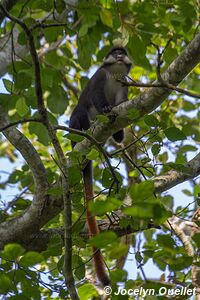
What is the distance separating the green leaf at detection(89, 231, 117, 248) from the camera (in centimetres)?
202

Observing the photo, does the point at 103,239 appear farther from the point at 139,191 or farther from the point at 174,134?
the point at 174,134

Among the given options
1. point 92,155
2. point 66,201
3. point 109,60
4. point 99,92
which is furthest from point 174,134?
point 109,60

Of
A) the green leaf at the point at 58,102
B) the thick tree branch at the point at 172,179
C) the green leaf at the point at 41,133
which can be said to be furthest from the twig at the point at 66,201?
the green leaf at the point at 58,102

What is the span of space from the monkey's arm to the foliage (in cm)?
15

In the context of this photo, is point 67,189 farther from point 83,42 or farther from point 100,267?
point 83,42

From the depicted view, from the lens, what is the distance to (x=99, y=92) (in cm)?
568

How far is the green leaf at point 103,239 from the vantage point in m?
2.02

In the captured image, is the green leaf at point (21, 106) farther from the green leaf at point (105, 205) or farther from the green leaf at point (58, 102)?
the green leaf at point (105, 205)

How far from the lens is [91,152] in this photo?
116 inches

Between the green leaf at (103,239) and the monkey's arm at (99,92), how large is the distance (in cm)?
337

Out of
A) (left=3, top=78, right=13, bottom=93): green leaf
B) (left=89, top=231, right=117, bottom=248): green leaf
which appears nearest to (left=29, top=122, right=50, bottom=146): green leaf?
(left=3, top=78, right=13, bottom=93): green leaf

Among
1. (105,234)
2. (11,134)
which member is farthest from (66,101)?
(105,234)

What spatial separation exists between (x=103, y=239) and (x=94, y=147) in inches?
46.6

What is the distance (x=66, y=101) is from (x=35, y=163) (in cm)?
146
